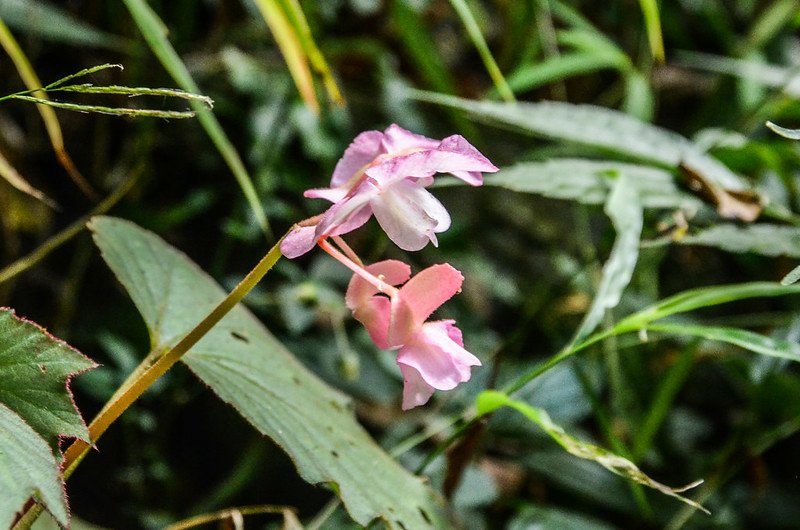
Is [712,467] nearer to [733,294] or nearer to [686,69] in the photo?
[733,294]

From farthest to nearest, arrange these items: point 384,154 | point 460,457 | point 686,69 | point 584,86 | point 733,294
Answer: point 686,69
point 584,86
point 460,457
point 733,294
point 384,154

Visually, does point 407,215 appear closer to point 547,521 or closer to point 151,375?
point 151,375

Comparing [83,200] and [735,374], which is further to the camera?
[83,200]

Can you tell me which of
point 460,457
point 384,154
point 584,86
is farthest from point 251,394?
point 584,86

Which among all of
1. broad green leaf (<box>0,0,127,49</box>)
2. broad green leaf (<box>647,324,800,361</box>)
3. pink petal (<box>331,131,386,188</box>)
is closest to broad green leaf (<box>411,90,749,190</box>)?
broad green leaf (<box>647,324,800,361</box>)

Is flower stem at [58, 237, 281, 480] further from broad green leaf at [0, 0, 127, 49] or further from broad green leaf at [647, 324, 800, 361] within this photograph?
broad green leaf at [0, 0, 127, 49]

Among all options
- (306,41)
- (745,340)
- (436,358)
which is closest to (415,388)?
(436,358)

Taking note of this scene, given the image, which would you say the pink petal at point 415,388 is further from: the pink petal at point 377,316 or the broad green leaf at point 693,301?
the broad green leaf at point 693,301
